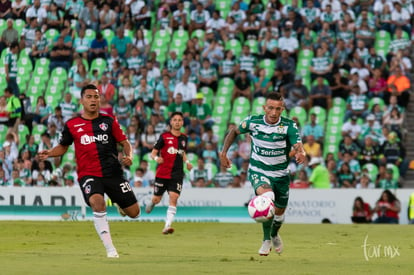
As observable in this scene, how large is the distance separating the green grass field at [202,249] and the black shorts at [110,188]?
87cm

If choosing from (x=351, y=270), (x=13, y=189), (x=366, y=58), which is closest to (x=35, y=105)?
(x=13, y=189)

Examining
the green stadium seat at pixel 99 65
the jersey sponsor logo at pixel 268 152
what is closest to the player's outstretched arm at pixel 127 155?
the jersey sponsor logo at pixel 268 152

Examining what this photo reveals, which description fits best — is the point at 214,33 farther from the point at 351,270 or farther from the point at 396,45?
the point at 351,270

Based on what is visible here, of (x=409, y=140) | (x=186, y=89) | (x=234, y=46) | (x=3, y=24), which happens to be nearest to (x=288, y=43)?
(x=234, y=46)

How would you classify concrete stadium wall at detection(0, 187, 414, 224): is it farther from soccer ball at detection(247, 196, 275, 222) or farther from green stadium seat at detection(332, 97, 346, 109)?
soccer ball at detection(247, 196, 275, 222)

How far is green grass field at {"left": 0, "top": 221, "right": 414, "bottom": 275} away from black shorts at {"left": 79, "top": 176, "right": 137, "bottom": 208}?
0.87 metres

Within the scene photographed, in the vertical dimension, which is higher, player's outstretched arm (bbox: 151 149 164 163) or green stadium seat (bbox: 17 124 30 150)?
player's outstretched arm (bbox: 151 149 164 163)

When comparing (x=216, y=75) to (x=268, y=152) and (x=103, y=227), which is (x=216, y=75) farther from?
(x=103, y=227)

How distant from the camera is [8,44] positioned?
3709 centimetres

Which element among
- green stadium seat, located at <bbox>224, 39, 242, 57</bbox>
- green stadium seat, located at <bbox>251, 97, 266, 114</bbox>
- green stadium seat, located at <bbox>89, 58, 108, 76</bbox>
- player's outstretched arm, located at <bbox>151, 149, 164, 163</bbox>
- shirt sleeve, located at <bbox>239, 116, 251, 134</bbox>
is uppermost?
green stadium seat, located at <bbox>224, 39, 242, 57</bbox>

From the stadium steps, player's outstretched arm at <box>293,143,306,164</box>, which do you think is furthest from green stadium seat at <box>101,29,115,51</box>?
player's outstretched arm at <box>293,143,306,164</box>

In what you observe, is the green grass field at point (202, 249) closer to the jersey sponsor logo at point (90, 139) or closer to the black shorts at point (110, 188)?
the black shorts at point (110, 188)

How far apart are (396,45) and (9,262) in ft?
68.1

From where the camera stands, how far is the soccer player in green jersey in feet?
51.2
